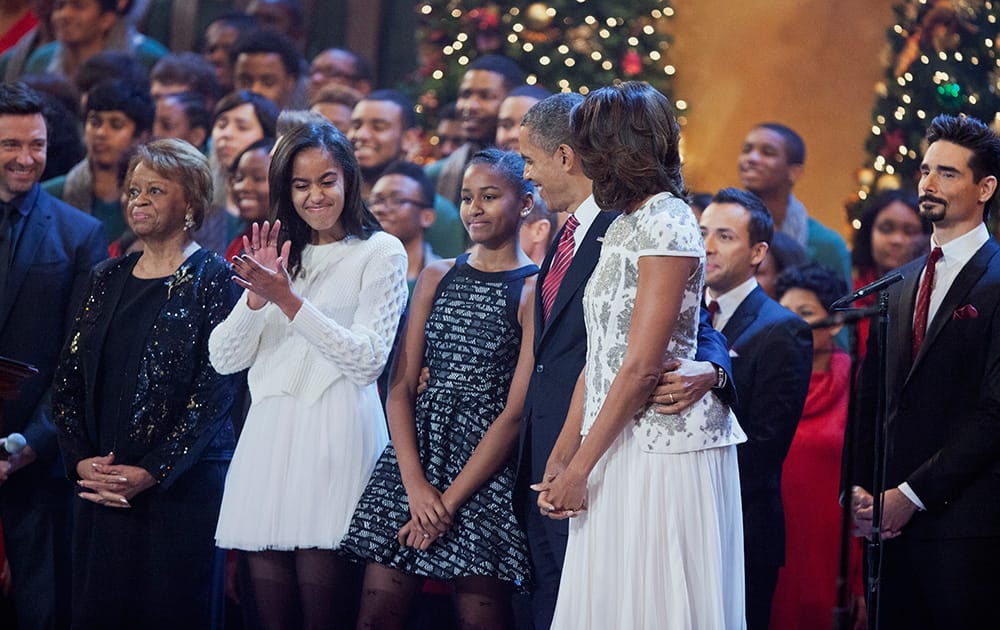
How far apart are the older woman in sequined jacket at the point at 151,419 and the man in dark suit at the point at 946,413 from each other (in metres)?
2.13

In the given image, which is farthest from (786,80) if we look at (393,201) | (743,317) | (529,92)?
(743,317)

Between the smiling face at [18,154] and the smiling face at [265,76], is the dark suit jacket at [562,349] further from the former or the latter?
the smiling face at [265,76]

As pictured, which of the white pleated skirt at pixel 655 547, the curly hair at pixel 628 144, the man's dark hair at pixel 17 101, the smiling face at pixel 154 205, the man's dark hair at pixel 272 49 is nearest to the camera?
the white pleated skirt at pixel 655 547

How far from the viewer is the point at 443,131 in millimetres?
8086

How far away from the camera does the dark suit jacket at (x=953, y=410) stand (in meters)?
3.67

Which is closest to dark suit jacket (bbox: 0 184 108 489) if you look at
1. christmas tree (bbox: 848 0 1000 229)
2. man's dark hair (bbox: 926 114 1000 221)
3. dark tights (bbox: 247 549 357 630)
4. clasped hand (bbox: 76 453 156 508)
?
clasped hand (bbox: 76 453 156 508)

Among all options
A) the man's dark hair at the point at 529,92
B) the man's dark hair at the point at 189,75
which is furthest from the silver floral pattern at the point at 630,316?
the man's dark hair at the point at 189,75

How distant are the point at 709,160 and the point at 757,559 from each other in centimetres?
500

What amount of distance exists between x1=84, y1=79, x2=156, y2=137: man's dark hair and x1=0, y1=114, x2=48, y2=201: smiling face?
6.17 feet

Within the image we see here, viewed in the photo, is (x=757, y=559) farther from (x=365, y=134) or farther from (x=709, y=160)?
(x=709, y=160)

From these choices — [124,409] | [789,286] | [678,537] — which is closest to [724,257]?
[789,286]

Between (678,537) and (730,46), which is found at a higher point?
(730,46)

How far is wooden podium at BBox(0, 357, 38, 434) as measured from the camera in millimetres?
3887

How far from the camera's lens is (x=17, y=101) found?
4969 mm
